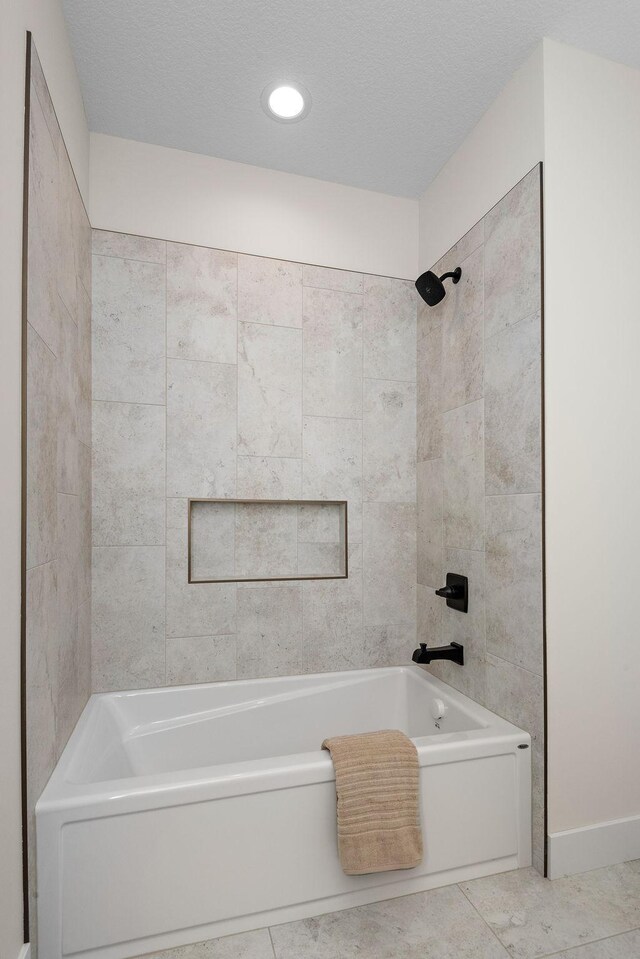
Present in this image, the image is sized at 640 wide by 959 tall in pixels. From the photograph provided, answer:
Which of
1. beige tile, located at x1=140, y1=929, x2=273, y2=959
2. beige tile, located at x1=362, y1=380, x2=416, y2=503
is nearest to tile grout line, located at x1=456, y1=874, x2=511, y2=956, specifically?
beige tile, located at x1=140, y1=929, x2=273, y2=959

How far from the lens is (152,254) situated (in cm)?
226

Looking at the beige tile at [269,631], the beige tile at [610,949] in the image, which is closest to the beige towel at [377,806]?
the beige tile at [610,949]

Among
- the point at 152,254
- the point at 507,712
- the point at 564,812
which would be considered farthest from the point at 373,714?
the point at 152,254

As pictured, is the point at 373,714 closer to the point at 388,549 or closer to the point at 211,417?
the point at 388,549

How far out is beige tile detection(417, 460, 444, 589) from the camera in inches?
94.7

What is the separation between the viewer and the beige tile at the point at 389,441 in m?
2.56

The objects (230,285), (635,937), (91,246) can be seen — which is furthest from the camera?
(230,285)

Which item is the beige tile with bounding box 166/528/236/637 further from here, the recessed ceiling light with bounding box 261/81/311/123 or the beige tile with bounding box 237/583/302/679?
the recessed ceiling light with bounding box 261/81/311/123

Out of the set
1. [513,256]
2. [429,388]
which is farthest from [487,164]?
[429,388]

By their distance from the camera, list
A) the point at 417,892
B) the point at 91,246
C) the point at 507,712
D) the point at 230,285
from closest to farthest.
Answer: the point at 417,892, the point at 507,712, the point at 91,246, the point at 230,285

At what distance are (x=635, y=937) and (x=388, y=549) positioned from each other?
1.54 m

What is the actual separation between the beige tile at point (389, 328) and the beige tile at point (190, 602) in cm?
120

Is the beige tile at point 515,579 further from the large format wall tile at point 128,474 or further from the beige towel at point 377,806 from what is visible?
the large format wall tile at point 128,474

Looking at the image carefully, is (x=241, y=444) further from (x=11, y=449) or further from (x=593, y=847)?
(x=593, y=847)
